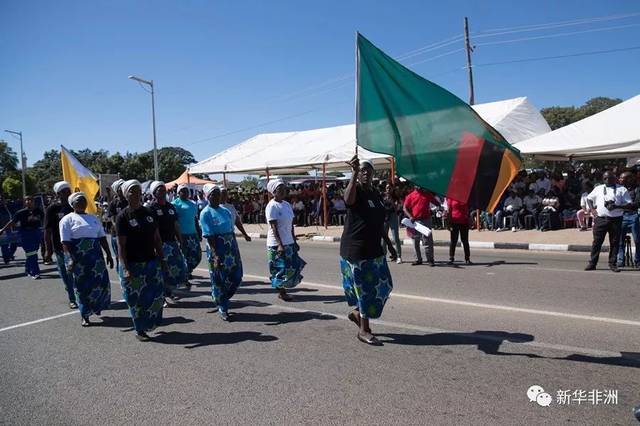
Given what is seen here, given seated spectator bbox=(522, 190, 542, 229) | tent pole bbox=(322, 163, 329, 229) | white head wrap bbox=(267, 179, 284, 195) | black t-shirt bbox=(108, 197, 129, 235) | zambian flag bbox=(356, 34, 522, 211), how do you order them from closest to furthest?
zambian flag bbox=(356, 34, 522, 211) < white head wrap bbox=(267, 179, 284, 195) < black t-shirt bbox=(108, 197, 129, 235) < seated spectator bbox=(522, 190, 542, 229) < tent pole bbox=(322, 163, 329, 229)

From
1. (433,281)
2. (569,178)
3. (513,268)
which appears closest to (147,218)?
(433,281)

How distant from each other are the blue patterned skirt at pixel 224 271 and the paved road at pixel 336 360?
0.42 metres

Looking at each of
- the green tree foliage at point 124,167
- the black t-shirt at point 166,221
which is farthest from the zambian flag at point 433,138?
the green tree foliage at point 124,167

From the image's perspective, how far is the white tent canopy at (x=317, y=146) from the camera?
18984 mm

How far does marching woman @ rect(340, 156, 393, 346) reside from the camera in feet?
17.8

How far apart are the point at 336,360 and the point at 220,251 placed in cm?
258

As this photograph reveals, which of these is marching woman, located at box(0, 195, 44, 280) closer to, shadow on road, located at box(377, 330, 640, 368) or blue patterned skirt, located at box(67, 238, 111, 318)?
blue patterned skirt, located at box(67, 238, 111, 318)

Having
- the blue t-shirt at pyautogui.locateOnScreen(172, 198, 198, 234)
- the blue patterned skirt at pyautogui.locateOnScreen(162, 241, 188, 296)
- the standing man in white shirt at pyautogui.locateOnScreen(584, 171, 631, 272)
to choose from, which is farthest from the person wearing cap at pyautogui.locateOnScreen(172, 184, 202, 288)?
the standing man in white shirt at pyautogui.locateOnScreen(584, 171, 631, 272)

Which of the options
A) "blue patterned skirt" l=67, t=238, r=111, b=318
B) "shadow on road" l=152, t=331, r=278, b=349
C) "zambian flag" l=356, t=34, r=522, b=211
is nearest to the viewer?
"zambian flag" l=356, t=34, r=522, b=211

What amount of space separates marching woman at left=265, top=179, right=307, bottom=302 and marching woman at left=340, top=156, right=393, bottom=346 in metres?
2.24

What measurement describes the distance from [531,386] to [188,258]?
21.7 ft

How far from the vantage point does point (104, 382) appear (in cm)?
483

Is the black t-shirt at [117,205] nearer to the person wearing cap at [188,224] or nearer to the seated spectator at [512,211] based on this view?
the person wearing cap at [188,224]

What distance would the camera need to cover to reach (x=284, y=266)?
25.6ft
